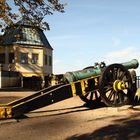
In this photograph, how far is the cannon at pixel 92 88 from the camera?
462 inches

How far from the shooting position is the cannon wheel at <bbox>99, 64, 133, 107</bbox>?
12.9 m

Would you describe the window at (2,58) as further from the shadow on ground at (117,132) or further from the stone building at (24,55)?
the shadow on ground at (117,132)

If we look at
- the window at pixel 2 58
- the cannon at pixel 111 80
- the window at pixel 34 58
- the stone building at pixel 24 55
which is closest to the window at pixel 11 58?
the stone building at pixel 24 55

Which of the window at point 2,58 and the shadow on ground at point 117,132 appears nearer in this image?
the shadow on ground at point 117,132

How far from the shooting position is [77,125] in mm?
10430

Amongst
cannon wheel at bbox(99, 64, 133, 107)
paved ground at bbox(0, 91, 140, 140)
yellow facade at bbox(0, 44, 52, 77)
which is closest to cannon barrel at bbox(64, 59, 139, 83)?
A: cannon wheel at bbox(99, 64, 133, 107)

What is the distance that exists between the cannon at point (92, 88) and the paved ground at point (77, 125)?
44 cm

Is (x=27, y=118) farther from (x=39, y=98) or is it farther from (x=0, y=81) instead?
(x=0, y=81)

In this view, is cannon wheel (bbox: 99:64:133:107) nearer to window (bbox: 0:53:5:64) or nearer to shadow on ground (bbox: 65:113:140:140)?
shadow on ground (bbox: 65:113:140:140)

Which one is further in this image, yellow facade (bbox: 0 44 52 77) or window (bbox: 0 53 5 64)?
window (bbox: 0 53 5 64)

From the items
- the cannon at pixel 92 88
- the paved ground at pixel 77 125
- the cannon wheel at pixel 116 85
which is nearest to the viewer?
the paved ground at pixel 77 125

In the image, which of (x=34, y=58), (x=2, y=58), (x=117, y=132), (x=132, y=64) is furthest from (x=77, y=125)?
(x=2, y=58)

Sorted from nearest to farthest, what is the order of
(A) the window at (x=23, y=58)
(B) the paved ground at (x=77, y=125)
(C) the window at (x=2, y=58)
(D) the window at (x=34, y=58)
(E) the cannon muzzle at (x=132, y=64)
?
(B) the paved ground at (x=77, y=125) → (E) the cannon muzzle at (x=132, y=64) → (A) the window at (x=23, y=58) → (C) the window at (x=2, y=58) → (D) the window at (x=34, y=58)

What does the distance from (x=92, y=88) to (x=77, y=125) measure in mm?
2753
